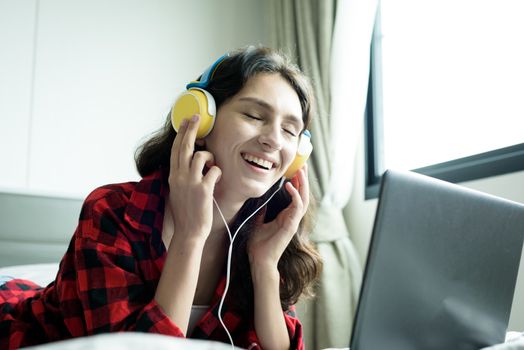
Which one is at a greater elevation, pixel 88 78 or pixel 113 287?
pixel 88 78

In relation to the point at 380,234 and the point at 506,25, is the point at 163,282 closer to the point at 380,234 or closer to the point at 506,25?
the point at 380,234

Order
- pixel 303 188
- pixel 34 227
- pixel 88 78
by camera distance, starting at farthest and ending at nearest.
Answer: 1. pixel 88 78
2. pixel 34 227
3. pixel 303 188

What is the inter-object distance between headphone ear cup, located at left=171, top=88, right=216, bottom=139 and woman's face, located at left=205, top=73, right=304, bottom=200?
0.11ft

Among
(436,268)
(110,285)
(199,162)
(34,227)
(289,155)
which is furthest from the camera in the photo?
(34,227)

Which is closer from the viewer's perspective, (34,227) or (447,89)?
(34,227)

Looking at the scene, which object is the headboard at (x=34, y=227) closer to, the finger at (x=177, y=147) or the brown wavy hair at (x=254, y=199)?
the brown wavy hair at (x=254, y=199)

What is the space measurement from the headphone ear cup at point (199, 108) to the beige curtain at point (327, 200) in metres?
1.21

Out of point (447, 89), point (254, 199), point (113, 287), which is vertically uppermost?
point (447, 89)

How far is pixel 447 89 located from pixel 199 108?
1459 mm

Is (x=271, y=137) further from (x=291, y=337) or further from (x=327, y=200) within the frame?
(x=327, y=200)

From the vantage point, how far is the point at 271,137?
1.11 metres

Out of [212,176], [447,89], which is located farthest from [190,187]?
[447,89]

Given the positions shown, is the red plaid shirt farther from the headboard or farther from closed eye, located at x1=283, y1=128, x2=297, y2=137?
the headboard

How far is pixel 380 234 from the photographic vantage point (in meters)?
0.67
